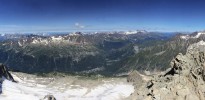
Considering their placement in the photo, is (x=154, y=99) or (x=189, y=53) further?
(x=189, y=53)

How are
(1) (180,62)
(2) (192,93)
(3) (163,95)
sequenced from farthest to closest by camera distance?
(1) (180,62)
(3) (163,95)
(2) (192,93)

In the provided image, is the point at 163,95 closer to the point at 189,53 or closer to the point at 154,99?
the point at 154,99

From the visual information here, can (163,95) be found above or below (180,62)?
below

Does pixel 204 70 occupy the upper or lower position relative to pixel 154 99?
upper

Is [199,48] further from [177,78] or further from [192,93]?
[192,93]

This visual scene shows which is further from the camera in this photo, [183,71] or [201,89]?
[183,71]

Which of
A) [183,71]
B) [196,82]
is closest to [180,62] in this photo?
[183,71]

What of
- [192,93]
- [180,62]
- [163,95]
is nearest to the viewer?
[192,93]

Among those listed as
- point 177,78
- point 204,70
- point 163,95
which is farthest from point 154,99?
point 204,70
